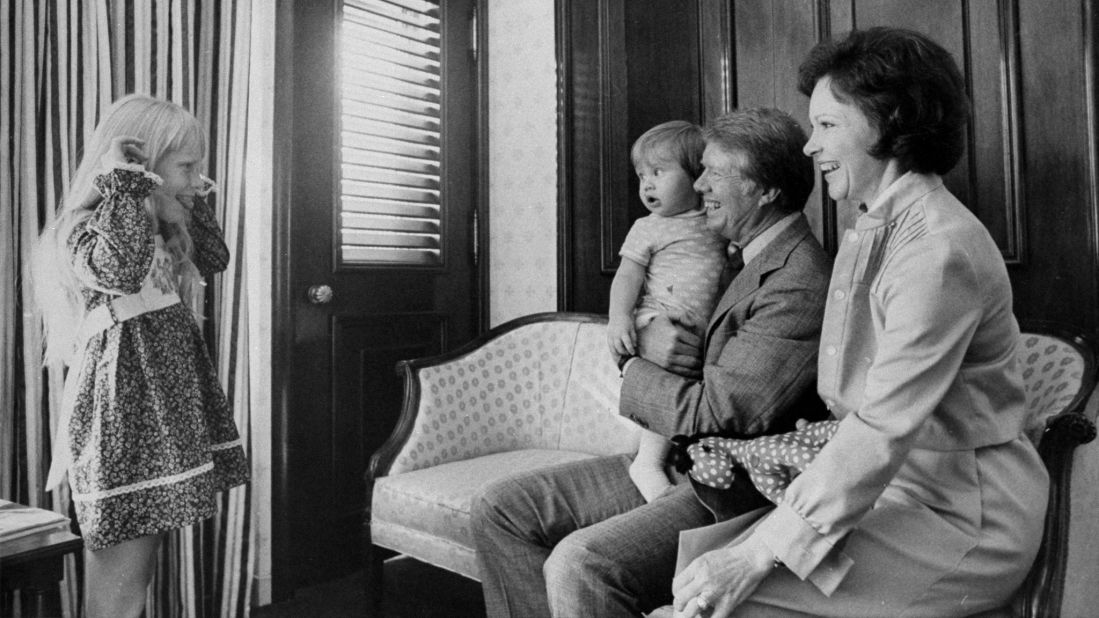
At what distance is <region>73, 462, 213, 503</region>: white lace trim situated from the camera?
165 cm

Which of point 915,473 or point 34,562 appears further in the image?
point 34,562

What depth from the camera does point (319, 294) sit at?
258cm

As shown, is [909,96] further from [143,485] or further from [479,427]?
[143,485]

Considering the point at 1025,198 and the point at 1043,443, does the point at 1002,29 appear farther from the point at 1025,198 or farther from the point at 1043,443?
the point at 1043,443

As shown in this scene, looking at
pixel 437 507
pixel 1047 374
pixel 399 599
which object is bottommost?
A: pixel 399 599

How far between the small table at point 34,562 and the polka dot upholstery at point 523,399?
0.91 meters

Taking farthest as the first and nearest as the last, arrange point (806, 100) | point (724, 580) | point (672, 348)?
1. point (806, 100)
2. point (672, 348)
3. point (724, 580)

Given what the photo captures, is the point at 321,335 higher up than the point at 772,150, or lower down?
lower down

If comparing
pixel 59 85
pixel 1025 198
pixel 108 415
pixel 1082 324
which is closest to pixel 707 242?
pixel 1025 198

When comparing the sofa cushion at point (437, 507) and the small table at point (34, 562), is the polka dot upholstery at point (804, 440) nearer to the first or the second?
the sofa cushion at point (437, 507)

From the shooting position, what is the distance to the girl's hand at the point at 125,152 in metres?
1.71

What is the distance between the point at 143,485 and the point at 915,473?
156 centimetres

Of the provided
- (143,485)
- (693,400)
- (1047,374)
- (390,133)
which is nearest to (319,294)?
(390,133)

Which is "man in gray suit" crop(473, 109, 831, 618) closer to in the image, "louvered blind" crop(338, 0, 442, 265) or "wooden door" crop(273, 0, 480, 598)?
"wooden door" crop(273, 0, 480, 598)
